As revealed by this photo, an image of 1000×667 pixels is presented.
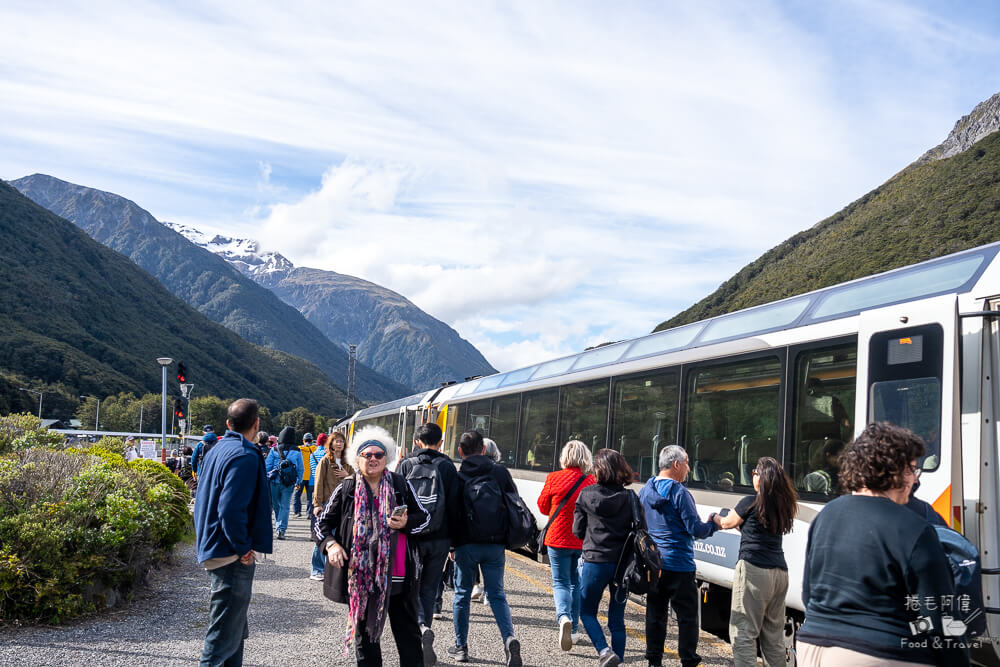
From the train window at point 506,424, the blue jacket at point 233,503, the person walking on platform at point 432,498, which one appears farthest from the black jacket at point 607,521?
the train window at point 506,424

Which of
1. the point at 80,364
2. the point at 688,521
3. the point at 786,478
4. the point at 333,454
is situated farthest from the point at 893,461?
the point at 80,364

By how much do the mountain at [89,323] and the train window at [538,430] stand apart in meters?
124

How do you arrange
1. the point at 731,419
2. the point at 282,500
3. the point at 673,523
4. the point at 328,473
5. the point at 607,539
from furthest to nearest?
the point at 282,500, the point at 328,473, the point at 731,419, the point at 607,539, the point at 673,523

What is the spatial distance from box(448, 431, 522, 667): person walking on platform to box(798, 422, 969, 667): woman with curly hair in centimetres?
367

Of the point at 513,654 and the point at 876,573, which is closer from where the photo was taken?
the point at 876,573

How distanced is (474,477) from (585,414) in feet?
19.2

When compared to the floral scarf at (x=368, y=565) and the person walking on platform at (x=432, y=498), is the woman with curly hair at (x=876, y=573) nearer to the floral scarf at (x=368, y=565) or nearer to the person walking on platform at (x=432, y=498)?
the floral scarf at (x=368, y=565)

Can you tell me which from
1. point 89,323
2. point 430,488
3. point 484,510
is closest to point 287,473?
point 484,510

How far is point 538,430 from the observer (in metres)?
14.4

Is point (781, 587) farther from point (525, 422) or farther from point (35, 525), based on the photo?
point (525, 422)

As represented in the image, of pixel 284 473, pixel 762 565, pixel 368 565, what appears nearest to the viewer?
pixel 368 565

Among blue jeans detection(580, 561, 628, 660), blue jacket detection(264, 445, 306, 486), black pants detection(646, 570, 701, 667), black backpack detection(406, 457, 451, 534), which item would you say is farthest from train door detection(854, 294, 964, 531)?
blue jacket detection(264, 445, 306, 486)

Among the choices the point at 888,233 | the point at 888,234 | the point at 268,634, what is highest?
the point at 888,233

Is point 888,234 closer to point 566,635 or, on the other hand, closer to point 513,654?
point 566,635
